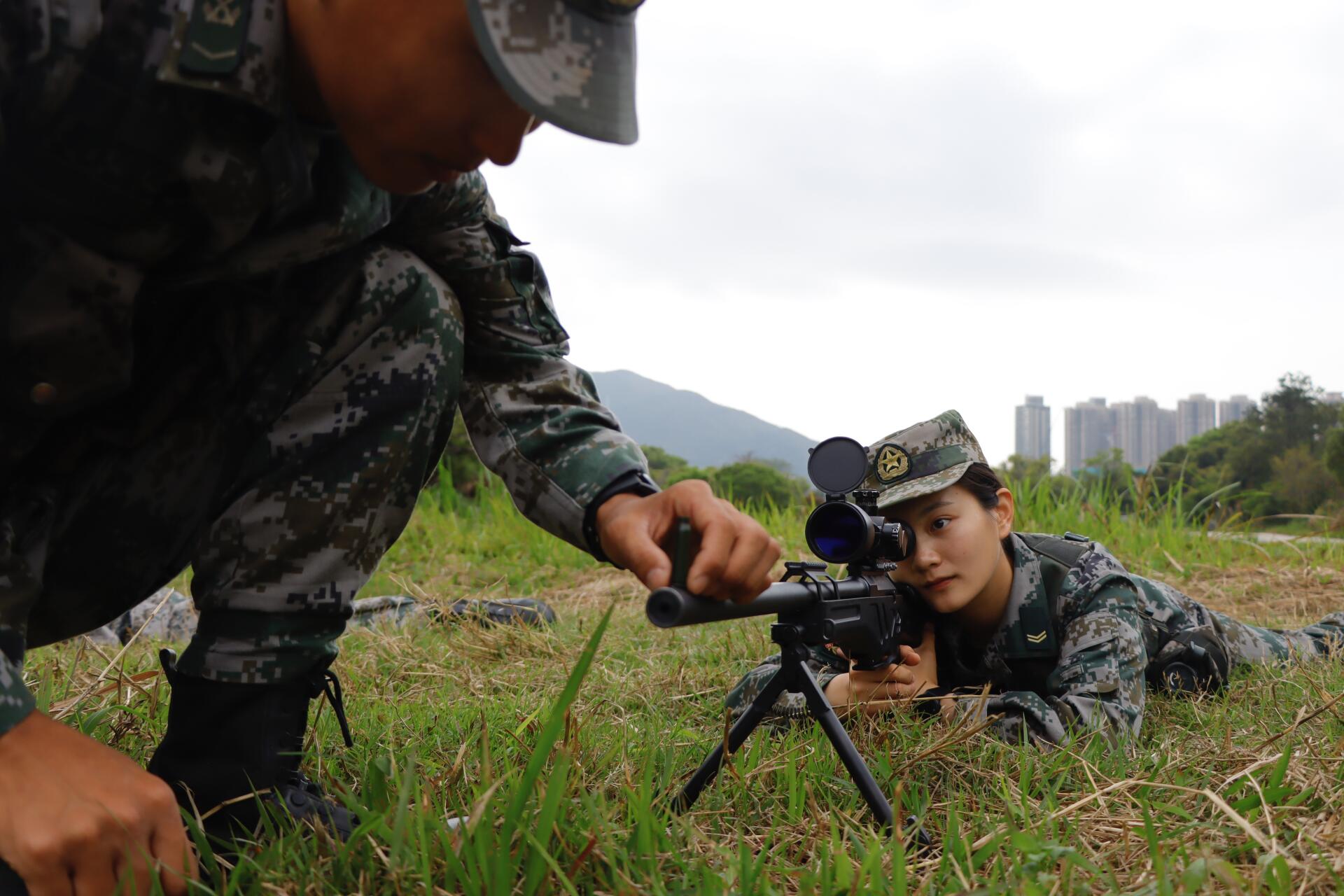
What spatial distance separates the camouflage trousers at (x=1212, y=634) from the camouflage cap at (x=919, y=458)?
56 cm

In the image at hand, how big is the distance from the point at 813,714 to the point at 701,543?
375 millimetres

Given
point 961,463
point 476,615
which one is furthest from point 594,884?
point 476,615

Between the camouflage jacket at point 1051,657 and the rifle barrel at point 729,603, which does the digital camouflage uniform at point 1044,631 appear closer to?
the camouflage jacket at point 1051,657

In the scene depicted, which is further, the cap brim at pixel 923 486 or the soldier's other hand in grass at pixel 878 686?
the cap brim at pixel 923 486

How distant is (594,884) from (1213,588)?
159 inches

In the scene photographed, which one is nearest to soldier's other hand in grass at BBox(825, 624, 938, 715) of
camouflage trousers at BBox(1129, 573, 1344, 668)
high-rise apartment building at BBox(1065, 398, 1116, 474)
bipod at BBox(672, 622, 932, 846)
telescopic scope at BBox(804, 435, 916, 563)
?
telescopic scope at BBox(804, 435, 916, 563)

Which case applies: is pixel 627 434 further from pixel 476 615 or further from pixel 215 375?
pixel 476 615

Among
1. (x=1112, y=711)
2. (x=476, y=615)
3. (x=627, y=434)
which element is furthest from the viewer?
(x=476, y=615)

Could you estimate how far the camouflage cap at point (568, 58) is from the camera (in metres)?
0.93

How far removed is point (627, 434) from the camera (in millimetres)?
1548

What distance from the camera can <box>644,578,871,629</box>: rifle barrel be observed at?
0.96 metres

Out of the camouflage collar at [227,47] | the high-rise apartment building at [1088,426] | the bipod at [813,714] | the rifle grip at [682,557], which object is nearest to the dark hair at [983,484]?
the bipod at [813,714]

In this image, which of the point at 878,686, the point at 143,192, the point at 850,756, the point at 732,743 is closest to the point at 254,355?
the point at 143,192

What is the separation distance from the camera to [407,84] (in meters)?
1.01
